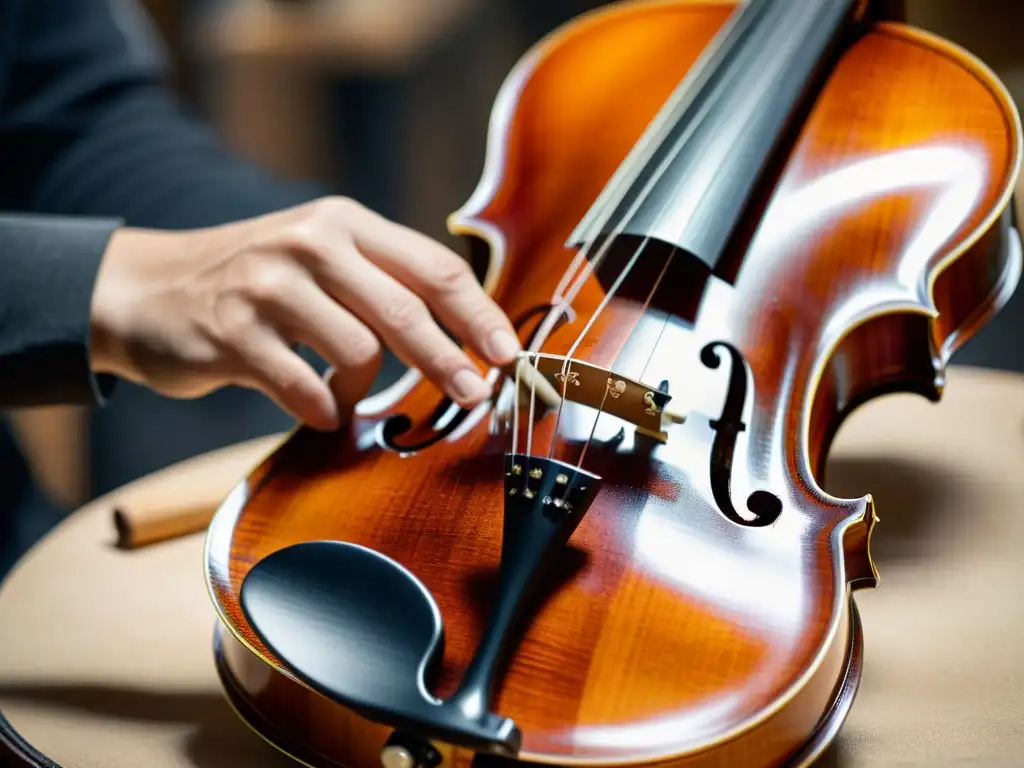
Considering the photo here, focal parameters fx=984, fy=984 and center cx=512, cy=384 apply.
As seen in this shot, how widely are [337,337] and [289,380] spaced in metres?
0.03

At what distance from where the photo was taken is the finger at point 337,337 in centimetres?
50

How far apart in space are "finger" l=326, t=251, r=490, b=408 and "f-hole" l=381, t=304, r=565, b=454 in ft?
0.04

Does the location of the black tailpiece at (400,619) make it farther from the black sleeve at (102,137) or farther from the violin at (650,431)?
the black sleeve at (102,137)

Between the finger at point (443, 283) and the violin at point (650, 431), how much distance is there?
0.02m

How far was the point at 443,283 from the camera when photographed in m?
0.51

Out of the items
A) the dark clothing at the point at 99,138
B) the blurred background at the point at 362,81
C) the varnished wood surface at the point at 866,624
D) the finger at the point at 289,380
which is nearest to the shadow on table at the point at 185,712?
the varnished wood surface at the point at 866,624

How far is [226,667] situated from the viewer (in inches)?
16.2

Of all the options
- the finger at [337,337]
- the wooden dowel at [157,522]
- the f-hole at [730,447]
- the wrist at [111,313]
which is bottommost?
the wooden dowel at [157,522]

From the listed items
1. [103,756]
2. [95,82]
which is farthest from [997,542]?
[95,82]

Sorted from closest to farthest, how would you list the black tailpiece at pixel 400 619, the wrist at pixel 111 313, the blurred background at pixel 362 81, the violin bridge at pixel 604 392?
the black tailpiece at pixel 400 619 < the violin bridge at pixel 604 392 < the wrist at pixel 111 313 < the blurred background at pixel 362 81

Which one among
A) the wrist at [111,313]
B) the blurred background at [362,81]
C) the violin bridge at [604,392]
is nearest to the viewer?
the violin bridge at [604,392]

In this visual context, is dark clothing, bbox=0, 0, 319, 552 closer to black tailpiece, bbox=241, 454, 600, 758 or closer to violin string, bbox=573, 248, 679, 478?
violin string, bbox=573, 248, 679, 478

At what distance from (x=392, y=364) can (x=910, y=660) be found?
1168 millimetres

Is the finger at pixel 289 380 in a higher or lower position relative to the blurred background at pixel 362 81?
higher
